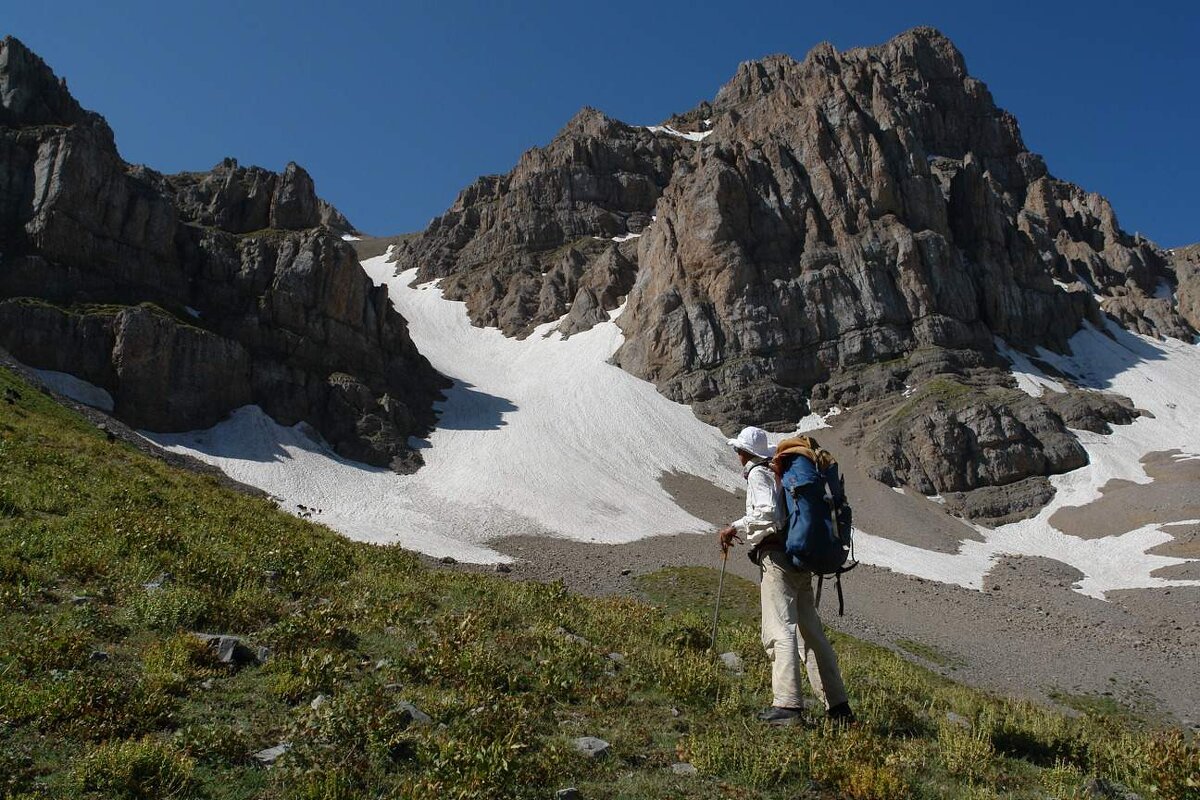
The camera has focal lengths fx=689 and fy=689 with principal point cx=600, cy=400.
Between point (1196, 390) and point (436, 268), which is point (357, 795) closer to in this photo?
point (1196, 390)

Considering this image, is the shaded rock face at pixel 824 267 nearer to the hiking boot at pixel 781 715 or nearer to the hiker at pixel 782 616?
the hiker at pixel 782 616

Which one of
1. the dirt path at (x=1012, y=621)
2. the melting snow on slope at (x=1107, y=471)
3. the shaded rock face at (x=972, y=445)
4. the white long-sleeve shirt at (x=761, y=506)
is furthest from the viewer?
the shaded rock face at (x=972, y=445)

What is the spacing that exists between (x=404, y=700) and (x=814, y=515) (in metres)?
5.02

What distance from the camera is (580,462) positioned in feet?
235

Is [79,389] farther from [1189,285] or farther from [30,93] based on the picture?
[1189,285]

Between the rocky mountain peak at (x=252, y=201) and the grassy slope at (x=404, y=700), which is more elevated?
the rocky mountain peak at (x=252, y=201)

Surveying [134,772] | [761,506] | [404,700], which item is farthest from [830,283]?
[134,772]

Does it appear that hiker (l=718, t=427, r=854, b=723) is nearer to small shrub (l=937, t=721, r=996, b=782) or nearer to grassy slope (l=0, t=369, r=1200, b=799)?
grassy slope (l=0, t=369, r=1200, b=799)

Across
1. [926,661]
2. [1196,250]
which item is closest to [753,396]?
[926,661]

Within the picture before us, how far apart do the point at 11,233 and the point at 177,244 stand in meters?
14.3

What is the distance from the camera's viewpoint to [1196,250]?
167000 millimetres

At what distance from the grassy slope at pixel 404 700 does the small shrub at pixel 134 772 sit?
0.05ft

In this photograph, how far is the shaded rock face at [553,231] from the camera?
12475cm

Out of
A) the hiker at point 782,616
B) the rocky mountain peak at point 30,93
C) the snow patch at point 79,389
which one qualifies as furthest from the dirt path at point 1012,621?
the rocky mountain peak at point 30,93
